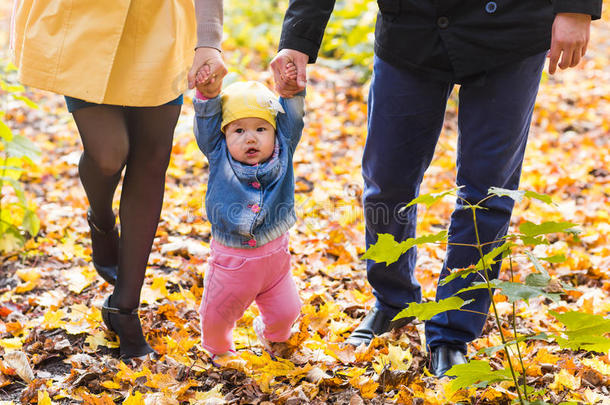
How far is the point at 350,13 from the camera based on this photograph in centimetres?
675

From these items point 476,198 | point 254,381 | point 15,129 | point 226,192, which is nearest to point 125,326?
point 254,381

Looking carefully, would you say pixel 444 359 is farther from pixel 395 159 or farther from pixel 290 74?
pixel 290 74

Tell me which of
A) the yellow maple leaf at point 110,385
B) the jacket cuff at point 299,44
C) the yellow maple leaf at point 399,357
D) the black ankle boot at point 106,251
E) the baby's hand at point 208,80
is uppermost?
the jacket cuff at point 299,44

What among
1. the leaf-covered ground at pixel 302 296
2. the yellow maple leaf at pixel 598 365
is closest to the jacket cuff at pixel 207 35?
the leaf-covered ground at pixel 302 296

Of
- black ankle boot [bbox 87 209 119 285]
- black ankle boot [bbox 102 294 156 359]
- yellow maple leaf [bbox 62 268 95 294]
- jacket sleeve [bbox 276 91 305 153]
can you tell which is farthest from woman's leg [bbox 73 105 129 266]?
yellow maple leaf [bbox 62 268 95 294]

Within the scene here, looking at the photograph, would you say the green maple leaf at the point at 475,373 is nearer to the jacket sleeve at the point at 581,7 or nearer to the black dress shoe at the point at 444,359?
the black dress shoe at the point at 444,359

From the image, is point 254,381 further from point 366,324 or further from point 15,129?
point 15,129

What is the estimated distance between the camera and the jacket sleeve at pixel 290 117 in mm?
2281

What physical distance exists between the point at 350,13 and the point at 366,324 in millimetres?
4824

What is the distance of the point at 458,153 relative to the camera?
2387 millimetres

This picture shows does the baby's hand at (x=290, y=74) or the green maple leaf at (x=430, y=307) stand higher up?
the baby's hand at (x=290, y=74)

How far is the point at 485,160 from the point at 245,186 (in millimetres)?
883

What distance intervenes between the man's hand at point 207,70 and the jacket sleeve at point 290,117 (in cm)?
27

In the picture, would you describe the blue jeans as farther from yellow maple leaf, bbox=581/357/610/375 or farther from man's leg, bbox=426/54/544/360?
yellow maple leaf, bbox=581/357/610/375
